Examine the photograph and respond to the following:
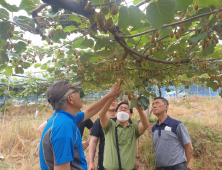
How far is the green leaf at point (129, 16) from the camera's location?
0.72m

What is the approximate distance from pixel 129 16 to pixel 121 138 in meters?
1.48

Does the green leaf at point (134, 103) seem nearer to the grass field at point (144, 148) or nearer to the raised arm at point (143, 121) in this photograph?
the raised arm at point (143, 121)

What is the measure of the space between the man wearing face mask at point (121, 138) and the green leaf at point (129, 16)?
969 mm

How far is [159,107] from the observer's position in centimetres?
202

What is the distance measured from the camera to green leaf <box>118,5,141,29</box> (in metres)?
0.72

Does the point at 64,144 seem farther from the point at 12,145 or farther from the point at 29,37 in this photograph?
the point at 12,145

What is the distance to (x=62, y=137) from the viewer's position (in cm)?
91

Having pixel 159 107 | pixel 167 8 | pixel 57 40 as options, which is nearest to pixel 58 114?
pixel 57 40

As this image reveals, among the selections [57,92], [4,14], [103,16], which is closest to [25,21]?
[4,14]

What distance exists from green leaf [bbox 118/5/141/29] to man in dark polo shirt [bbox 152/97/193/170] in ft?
4.99

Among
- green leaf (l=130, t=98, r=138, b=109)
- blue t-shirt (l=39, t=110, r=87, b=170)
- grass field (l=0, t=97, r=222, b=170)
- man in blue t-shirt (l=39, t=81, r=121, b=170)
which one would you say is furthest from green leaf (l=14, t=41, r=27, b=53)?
grass field (l=0, t=97, r=222, b=170)

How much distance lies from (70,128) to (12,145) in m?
4.39

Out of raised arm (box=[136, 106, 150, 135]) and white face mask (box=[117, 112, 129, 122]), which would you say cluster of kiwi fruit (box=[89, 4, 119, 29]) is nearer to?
raised arm (box=[136, 106, 150, 135])

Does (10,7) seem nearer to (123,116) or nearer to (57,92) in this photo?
(57,92)
